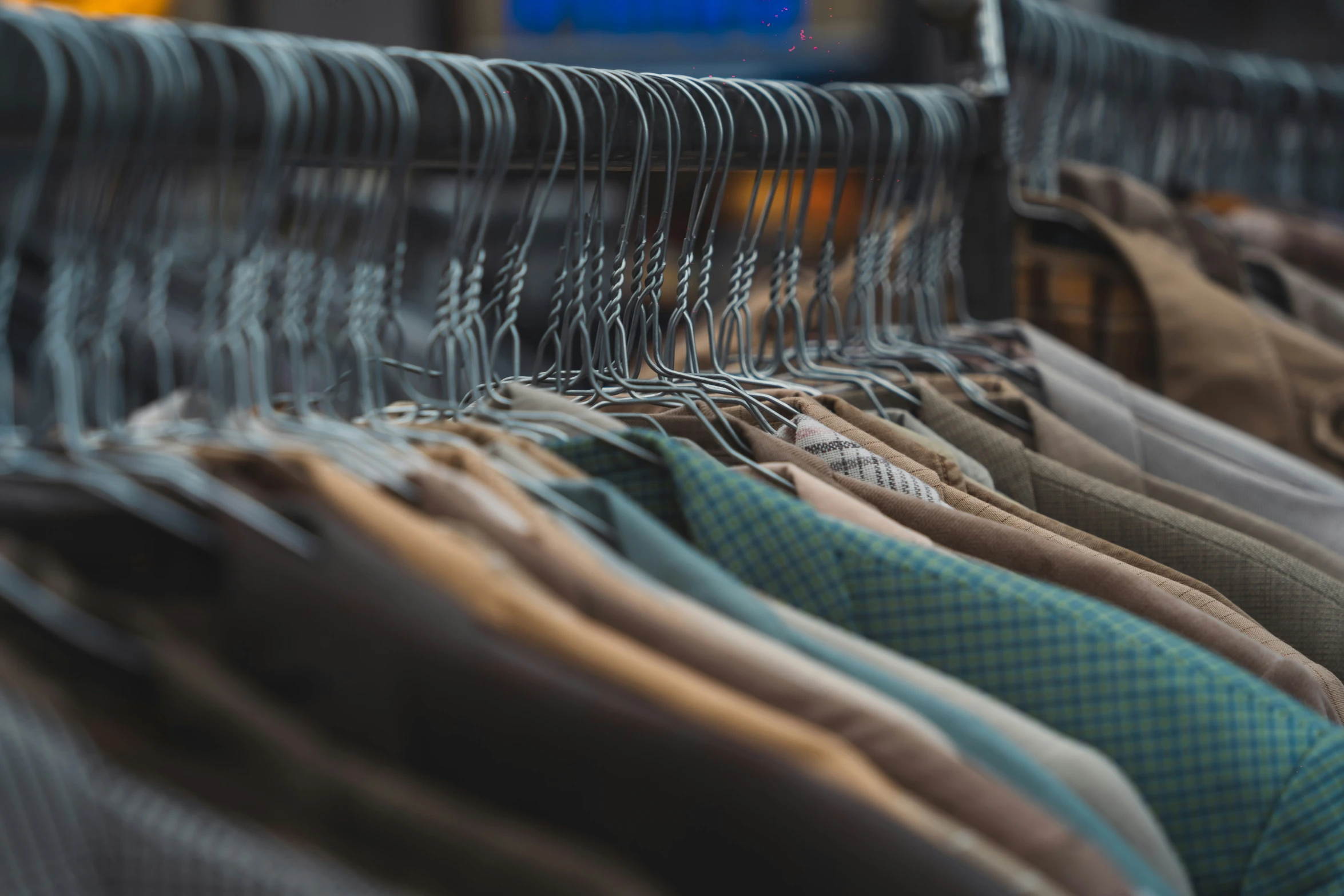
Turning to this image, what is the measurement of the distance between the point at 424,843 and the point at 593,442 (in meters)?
0.26

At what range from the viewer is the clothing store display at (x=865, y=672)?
16.3 inches

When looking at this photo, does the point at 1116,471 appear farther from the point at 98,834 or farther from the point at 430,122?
the point at 98,834

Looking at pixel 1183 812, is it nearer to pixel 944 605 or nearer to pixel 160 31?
pixel 944 605

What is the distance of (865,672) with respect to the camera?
1.44 ft

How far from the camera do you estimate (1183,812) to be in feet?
1.54

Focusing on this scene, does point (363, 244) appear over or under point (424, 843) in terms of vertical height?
over

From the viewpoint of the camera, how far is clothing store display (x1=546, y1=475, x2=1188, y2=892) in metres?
0.41

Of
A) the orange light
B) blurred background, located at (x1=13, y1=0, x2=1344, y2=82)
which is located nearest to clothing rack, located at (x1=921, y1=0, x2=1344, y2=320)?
blurred background, located at (x1=13, y1=0, x2=1344, y2=82)

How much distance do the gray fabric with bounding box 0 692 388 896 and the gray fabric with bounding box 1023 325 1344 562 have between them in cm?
65

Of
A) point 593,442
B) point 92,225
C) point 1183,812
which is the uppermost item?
point 92,225

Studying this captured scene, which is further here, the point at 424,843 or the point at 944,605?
the point at 944,605

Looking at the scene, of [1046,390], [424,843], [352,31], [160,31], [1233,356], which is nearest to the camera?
[424,843]

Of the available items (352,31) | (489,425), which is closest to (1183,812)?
(489,425)

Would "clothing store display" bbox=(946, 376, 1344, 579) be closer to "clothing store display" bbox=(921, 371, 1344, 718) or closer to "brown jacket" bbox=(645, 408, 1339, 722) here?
"clothing store display" bbox=(921, 371, 1344, 718)
